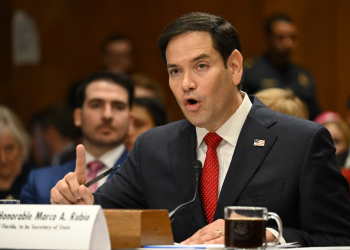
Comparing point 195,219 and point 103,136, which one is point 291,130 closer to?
point 195,219

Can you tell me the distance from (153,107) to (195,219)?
2356 millimetres

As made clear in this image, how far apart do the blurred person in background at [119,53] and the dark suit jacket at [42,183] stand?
2445 mm

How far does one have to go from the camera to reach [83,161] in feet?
6.84

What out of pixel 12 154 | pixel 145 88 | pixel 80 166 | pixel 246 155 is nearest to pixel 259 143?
pixel 246 155

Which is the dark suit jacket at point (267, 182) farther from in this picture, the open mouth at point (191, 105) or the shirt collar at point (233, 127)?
the open mouth at point (191, 105)

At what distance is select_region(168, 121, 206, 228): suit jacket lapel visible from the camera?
2.29 m

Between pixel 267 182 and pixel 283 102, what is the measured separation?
1.29 m

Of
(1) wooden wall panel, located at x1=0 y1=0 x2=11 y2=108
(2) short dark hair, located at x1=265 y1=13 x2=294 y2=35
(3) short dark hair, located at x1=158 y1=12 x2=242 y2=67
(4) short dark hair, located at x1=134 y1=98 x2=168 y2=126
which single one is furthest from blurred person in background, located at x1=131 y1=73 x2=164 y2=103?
(1) wooden wall panel, located at x1=0 y1=0 x2=11 y2=108

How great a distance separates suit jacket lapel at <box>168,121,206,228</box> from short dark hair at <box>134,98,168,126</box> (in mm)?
1948

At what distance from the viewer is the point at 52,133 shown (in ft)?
20.5

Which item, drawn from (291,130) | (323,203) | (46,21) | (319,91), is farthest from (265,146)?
(46,21)

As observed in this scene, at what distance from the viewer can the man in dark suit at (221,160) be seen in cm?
213

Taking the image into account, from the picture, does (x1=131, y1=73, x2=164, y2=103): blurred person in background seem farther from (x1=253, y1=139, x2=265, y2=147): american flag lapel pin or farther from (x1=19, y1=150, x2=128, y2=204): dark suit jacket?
(x1=253, y1=139, x2=265, y2=147): american flag lapel pin

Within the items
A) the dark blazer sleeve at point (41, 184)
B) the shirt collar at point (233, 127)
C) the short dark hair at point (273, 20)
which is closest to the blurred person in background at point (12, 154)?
the dark blazer sleeve at point (41, 184)
